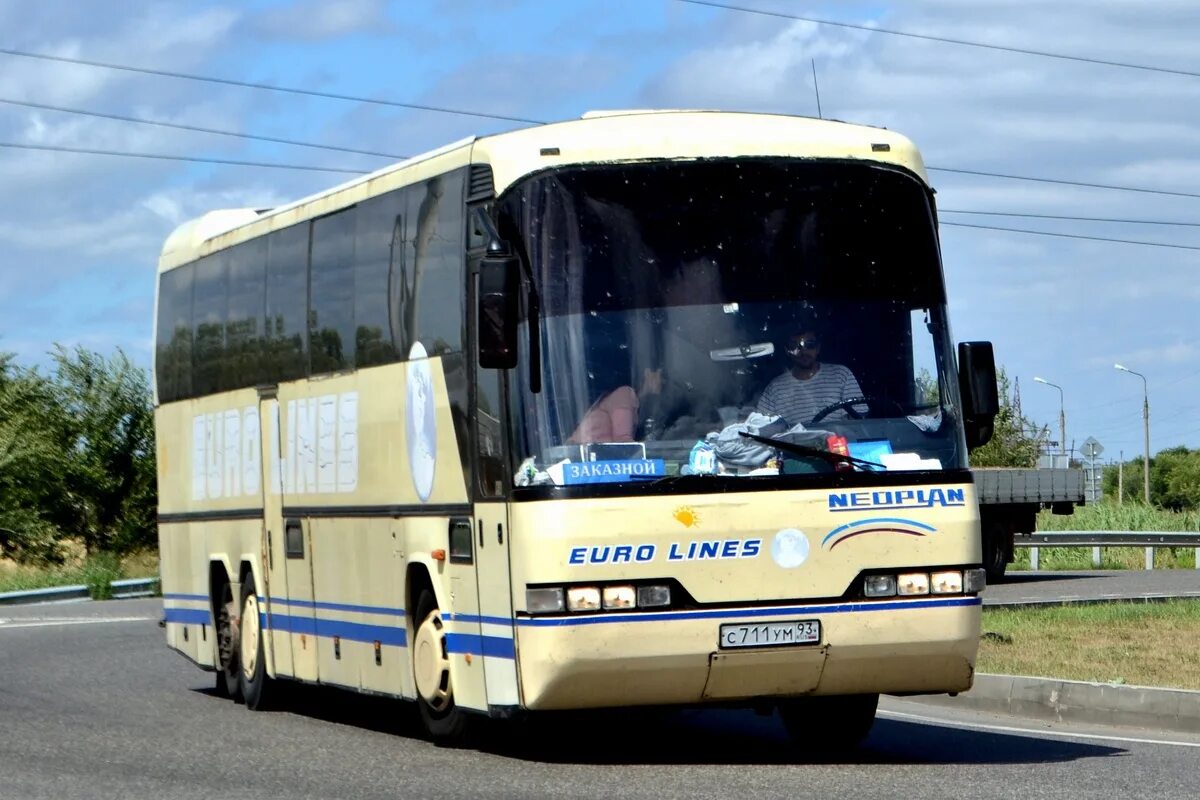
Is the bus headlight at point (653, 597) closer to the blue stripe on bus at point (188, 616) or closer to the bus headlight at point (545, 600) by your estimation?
the bus headlight at point (545, 600)

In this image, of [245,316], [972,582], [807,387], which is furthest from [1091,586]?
[807,387]

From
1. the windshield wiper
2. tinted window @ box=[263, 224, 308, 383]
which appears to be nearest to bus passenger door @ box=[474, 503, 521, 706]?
the windshield wiper

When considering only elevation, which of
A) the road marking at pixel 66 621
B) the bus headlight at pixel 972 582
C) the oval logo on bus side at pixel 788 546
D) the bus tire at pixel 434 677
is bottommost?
the road marking at pixel 66 621

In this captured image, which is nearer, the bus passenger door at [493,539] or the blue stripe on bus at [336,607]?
the bus passenger door at [493,539]

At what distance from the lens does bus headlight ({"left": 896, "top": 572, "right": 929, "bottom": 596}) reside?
11.5 m

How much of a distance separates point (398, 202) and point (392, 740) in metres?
3.36

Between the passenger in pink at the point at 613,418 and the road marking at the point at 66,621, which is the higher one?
the passenger in pink at the point at 613,418

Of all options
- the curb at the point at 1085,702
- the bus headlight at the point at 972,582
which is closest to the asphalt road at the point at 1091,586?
the curb at the point at 1085,702

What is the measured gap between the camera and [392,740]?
13914 millimetres

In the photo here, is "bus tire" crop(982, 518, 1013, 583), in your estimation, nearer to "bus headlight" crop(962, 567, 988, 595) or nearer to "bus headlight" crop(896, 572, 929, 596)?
"bus headlight" crop(962, 567, 988, 595)

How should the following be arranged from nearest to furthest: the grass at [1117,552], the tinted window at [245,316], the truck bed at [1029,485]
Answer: the tinted window at [245,316]
the truck bed at [1029,485]
the grass at [1117,552]

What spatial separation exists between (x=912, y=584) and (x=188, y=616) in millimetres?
9118

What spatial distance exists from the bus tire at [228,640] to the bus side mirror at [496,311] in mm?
6980

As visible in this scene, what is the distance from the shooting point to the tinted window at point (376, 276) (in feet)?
44.7
